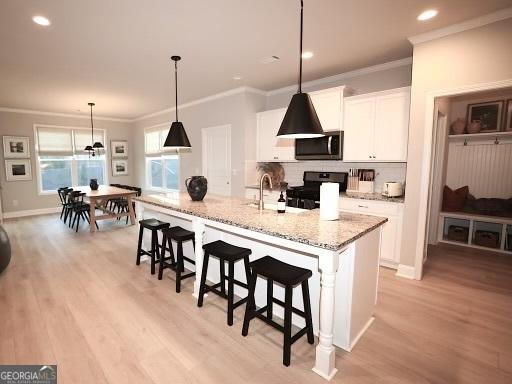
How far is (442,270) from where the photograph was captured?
339 cm

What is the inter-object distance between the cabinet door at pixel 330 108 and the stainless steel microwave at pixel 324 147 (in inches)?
5.2

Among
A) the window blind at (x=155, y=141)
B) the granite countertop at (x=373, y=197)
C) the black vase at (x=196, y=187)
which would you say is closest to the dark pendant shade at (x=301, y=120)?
the black vase at (x=196, y=187)

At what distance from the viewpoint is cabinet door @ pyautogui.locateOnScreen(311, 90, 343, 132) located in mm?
3867

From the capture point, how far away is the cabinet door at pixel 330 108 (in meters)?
3.87

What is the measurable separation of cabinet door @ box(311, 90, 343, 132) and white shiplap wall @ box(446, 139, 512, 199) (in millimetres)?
2396

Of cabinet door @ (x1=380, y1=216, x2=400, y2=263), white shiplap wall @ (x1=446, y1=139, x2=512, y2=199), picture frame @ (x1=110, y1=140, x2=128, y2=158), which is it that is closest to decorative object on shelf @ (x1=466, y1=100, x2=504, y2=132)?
white shiplap wall @ (x1=446, y1=139, x2=512, y2=199)

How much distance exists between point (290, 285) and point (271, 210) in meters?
0.99

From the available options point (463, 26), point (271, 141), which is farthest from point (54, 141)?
point (463, 26)

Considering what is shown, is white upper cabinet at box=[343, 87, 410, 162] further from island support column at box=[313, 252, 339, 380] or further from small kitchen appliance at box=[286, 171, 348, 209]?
island support column at box=[313, 252, 339, 380]

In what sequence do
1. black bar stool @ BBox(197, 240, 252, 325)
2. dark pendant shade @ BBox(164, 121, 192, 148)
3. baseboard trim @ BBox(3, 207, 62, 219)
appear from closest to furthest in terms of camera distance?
black bar stool @ BBox(197, 240, 252, 325) < dark pendant shade @ BBox(164, 121, 192, 148) < baseboard trim @ BBox(3, 207, 62, 219)

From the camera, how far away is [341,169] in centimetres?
431

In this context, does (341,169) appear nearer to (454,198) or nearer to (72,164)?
(454,198)

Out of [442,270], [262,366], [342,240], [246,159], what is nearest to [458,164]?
[442,270]

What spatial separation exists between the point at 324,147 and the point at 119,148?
682 centimetres
